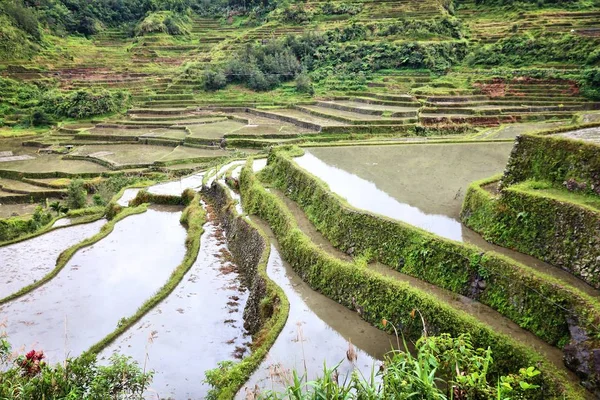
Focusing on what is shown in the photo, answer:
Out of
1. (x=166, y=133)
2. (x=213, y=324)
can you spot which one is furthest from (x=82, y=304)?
(x=166, y=133)

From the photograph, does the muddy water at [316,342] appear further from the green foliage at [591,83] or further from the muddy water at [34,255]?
the green foliage at [591,83]

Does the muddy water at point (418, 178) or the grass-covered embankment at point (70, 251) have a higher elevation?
the muddy water at point (418, 178)

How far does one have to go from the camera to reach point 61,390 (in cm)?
576

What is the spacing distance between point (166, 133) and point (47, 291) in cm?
2140

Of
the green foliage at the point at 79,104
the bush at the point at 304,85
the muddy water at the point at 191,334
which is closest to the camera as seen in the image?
the muddy water at the point at 191,334

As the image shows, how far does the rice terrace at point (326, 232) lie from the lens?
638 cm

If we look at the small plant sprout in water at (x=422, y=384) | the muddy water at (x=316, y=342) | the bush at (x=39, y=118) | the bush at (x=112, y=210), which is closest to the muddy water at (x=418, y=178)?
the muddy water at (x=316, y=342)

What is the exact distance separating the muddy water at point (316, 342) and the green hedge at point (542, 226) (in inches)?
125

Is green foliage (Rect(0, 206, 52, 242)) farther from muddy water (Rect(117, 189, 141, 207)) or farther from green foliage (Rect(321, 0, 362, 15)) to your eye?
green foliage (Rect(321, 0, 362, 15))

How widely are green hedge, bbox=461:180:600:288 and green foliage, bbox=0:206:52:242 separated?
16733 mm

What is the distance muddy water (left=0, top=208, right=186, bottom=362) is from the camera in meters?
9.29

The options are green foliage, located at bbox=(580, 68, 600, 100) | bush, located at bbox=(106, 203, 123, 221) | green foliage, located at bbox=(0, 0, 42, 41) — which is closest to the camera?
bush, located at bbox=(106, 203, 123, 221)

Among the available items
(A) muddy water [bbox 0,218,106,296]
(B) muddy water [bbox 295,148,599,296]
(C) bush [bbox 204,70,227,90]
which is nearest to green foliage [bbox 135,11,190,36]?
(C) bush [bbox 204,70,227,90]

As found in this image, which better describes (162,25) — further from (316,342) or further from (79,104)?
(316,342)
